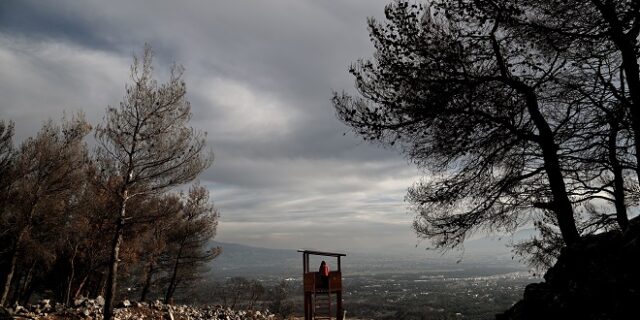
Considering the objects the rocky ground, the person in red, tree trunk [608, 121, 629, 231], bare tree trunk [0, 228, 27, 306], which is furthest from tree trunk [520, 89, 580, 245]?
bare tree trunk [0, 228, 27, 306]

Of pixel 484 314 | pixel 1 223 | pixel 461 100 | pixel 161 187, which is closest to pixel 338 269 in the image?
pixel 161 187

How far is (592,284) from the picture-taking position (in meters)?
6.41

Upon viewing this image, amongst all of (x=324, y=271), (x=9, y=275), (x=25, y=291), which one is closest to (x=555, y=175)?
(x=324, y=271)

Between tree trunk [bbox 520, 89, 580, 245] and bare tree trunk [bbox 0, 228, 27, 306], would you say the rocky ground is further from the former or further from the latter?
tree trunk [bbox 520, 89, 580, 245]

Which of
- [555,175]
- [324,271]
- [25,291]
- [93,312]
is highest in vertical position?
[555,175]

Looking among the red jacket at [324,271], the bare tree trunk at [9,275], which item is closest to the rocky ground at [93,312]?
the bare tree trunk at [9,275]

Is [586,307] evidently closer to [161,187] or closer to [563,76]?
[563,76]

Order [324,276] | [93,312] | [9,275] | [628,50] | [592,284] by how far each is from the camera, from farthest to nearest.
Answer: [9,275] → [93,312] → [324,276] → [628,50] → [592,284]

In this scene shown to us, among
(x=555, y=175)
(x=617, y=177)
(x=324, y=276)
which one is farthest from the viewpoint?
(x=324, y=276)

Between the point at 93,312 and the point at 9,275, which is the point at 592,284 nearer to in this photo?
the point at 93,312

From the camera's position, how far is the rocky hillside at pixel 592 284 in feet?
18.9

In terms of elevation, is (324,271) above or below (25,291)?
above

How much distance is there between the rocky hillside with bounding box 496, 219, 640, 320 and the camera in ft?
18.9

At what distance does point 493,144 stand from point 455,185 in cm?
139
